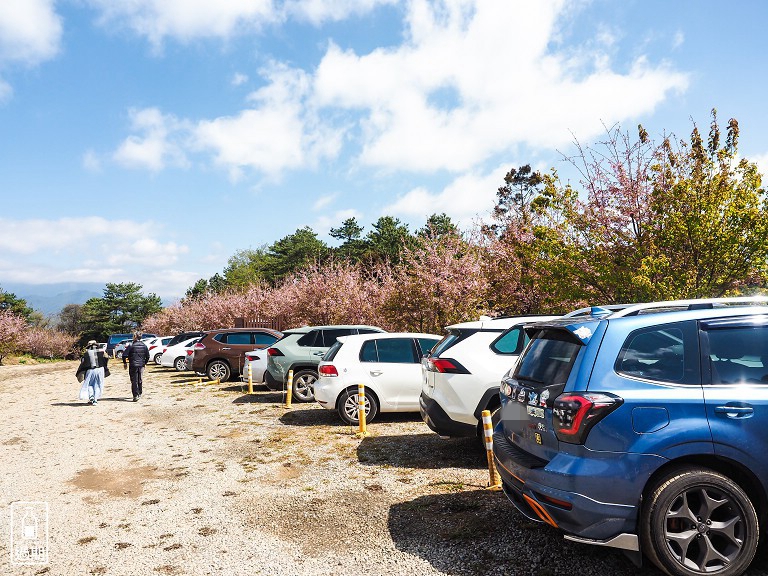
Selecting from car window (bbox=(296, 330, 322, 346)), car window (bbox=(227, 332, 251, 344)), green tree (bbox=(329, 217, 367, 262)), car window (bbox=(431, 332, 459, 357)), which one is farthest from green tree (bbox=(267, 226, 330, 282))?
car window (bbox=(431, 332, 459, 357))

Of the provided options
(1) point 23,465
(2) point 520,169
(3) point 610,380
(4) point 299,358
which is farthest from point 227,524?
(2) point 520,169

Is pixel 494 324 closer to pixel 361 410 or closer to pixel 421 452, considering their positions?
pixel 421 452

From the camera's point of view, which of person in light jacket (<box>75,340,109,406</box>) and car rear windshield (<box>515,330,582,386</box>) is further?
person in light jacket (<box>75,340,109,406</box>)

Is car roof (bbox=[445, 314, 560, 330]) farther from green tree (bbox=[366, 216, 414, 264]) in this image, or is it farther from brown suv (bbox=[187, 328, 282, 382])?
green tree (bbox=[366, 216, 414, 264])

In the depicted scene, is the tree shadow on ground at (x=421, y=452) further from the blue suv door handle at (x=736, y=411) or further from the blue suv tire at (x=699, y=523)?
the blue suv door handle at (x=736, y=411)

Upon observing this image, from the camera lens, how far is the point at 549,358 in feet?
13.7

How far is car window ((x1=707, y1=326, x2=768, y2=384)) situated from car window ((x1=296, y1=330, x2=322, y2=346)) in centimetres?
1006

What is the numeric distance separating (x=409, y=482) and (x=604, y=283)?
6.51 metres

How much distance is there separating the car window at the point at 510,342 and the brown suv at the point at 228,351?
39.9ft

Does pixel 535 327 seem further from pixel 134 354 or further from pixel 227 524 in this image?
pixel 134 354

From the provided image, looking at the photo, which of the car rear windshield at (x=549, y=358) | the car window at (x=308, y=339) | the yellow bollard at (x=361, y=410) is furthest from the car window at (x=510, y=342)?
the car window at (x=308, y=339)

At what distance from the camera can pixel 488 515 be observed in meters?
5.05

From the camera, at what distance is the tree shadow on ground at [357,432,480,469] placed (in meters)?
7.03

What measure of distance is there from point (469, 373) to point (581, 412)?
3.33m
